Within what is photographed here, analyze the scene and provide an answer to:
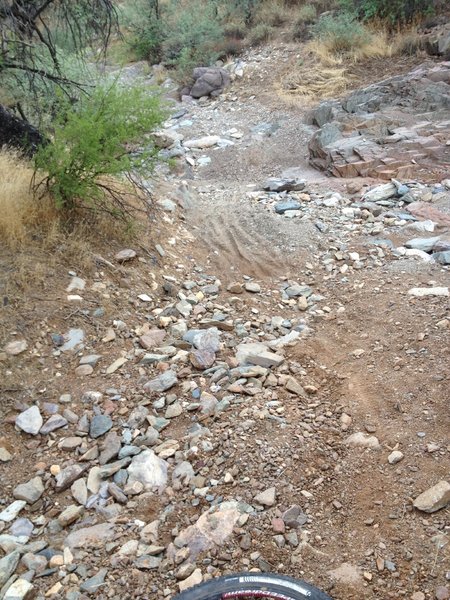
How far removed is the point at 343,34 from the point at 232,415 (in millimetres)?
10912

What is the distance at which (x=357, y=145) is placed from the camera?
7.91 metres

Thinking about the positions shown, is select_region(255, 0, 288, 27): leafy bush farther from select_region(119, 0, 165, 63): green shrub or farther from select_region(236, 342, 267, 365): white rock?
select_region(236, 342, 267, 365): white rock

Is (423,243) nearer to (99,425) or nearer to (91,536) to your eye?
(99,425)

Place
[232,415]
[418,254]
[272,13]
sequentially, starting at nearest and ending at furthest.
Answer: [232,415] → [418,254] → [272,13]

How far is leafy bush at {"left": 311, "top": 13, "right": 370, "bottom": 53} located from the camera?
12.0m

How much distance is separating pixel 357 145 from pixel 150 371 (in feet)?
17.5

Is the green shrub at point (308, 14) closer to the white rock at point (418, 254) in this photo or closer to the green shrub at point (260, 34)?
the green shrub at point (260, 34)

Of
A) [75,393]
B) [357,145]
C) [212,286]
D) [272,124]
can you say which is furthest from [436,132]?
[75,393]

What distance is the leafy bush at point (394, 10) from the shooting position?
40.1ft

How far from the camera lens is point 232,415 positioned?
3.38m

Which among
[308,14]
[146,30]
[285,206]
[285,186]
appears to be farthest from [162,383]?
[146,30]

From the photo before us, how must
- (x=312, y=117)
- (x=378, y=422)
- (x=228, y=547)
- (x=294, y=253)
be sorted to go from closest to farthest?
(x=228, y=547)
(x=378, y=422)
(x=294, y=253)
(x=312, y=117)

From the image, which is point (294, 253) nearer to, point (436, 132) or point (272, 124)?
point (436, 132)

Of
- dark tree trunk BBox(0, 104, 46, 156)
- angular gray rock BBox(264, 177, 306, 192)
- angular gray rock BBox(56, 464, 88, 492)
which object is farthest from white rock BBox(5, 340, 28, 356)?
angular gray rock BBox(264, 177, 306, 192)
